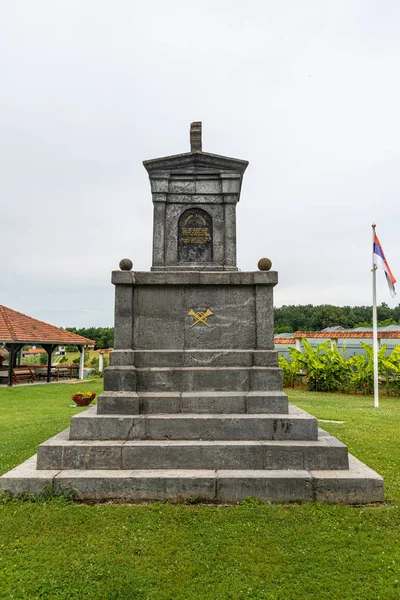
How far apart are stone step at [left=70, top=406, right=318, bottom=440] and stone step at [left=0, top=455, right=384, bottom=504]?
61cm

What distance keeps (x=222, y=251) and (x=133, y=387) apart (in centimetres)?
246

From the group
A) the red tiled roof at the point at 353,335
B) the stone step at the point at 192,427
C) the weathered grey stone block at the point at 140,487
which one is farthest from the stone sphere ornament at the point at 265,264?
the red tiled roof at the point at 353,335

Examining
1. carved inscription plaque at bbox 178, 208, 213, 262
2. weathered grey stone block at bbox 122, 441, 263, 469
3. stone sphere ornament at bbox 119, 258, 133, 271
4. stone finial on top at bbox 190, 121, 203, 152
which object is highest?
stone finial on top at bbox 190, 121, 203, 152

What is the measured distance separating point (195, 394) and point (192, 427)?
1.46ft

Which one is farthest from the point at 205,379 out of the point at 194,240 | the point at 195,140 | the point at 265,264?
the point at 195,140

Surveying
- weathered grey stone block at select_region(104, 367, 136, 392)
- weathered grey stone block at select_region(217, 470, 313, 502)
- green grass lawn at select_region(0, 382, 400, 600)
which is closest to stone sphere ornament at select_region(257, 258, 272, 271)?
weathered grey stone block at select_region(104, 367, 136, 392)

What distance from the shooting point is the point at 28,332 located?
20406 millimetres

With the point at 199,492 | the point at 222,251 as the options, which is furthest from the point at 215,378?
the point at 222,251

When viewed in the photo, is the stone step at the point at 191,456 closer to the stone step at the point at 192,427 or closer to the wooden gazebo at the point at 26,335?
the stone step at the point at 192,427

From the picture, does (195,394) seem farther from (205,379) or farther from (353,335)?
(353,335)

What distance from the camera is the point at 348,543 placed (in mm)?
3328

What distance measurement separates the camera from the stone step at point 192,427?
15.6 feet

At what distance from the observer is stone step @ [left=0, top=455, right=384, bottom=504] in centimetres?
408

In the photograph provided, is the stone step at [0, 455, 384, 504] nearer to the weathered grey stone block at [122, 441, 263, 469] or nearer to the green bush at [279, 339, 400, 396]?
the weathered grey stone block at [122, 441, 263, 469]
